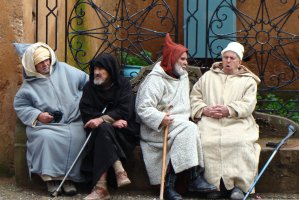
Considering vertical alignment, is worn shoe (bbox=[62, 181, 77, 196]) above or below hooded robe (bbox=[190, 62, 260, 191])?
below

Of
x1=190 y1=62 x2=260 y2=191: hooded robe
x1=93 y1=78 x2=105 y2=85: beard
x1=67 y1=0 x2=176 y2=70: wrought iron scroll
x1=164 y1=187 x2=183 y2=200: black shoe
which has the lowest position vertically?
x1=164 y1=187 x2=183 y2=200: black shoe

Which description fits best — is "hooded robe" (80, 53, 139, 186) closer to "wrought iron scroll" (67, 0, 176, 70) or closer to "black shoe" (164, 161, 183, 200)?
"black shoe" (164, 161, 183, 200)

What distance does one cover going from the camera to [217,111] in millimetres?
7766

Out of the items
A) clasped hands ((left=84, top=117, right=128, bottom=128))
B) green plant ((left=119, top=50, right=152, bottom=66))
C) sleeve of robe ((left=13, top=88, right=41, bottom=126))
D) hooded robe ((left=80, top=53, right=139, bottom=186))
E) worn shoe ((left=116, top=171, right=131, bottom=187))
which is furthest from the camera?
green plant ((left=119, top=50, right=152, bottom=66))

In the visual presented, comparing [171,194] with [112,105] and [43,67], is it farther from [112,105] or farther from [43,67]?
[43,67]

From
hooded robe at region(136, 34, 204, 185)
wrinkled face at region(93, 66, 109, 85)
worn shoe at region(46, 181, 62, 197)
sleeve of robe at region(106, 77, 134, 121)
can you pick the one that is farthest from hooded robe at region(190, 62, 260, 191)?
worn shoe at region(46, 181, 62, 197)

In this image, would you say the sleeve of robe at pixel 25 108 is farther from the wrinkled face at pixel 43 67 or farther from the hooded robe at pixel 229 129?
the hooded robe at pixel 229 129

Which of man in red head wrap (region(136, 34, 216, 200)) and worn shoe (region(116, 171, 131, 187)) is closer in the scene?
worn shoe (region(116, 171, 131, 187))

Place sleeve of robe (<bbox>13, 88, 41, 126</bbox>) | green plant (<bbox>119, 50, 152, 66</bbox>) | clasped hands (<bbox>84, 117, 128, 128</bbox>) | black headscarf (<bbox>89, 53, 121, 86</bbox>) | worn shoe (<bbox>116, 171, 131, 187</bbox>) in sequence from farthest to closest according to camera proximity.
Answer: green plant (<bbox>119, 50, 152, 66</bbox>), sleeve of robe (<bbox>13, 88, 41, 126</bbox>), black headscarf (<bbox>89, 53, 121, 86</bbox>), clasped hands (<bbox>84, 117, 128, 128</bbox>), worn shoe (<bbox>116, 171, 131, 187</bbox>)

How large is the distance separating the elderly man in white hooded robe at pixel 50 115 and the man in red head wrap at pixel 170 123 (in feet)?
2.07

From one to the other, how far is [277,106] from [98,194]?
272 cm

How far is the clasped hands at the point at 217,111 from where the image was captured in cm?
775

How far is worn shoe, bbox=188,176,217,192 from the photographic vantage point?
7.59 meters

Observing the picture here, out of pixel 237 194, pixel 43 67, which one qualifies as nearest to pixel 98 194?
pixel 237 194
